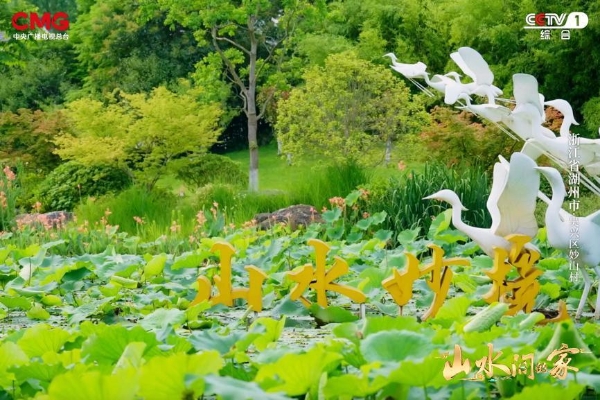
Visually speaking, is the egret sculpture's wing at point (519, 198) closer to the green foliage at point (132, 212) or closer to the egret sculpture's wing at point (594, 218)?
the egret sculpture's wing at point (594, 218)

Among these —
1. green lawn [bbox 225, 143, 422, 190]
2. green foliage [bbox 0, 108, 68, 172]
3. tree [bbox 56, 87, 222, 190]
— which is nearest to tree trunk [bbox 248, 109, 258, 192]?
green lawn [bbox 225, 143, 422, 190]

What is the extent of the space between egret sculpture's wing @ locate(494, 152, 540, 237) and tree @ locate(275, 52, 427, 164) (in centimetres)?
1051

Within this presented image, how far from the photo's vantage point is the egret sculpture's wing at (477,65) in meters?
3.93

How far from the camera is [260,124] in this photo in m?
24.9

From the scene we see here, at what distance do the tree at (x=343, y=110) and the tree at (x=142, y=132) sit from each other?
1394 mm

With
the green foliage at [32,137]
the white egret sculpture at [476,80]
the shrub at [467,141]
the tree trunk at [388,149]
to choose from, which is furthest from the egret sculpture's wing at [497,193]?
the green foliage at [32,137]

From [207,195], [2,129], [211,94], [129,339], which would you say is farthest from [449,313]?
[2,129]

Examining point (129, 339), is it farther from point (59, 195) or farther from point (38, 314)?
point (59, 195)

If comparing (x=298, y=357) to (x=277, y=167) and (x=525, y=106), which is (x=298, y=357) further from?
(x=277, y=167)

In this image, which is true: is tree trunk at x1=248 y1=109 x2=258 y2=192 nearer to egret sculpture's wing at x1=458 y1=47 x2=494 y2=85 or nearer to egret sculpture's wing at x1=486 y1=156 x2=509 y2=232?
egret sculpture's wing at x1=458 y1=47 x2=494 y2=85

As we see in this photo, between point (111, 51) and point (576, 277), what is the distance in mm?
21199

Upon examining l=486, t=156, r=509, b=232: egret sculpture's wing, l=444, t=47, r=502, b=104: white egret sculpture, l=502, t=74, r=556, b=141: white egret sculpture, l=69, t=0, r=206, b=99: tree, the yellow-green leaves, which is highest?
l=69, t=0, r=206, b=99: tree

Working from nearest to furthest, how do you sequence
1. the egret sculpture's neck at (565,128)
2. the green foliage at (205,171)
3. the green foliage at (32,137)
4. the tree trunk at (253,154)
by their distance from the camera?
the egret sculpture's neck at (565,128)
the green foliage at (205,171)
the tree trunk at (253,154)
the green foliage at (32,137)

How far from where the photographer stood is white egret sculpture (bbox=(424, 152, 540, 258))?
10.8ft
